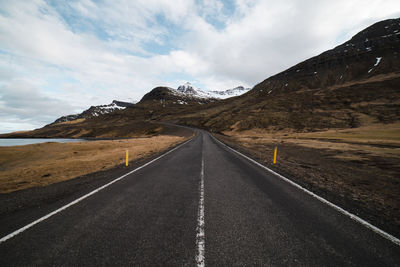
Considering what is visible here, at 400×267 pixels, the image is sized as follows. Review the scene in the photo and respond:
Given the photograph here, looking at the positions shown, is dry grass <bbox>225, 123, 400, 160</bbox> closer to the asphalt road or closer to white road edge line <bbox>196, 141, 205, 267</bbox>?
the asphalt road

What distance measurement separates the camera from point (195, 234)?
339 centimetres

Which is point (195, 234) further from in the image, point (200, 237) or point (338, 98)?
point (338, 98)

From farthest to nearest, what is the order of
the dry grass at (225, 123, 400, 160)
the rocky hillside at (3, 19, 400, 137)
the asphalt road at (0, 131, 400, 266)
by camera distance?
the rocky hillside at (3, 19, 400, 137) < the dry grass at (225, 123, 400, 160) < the asphalt road at (0, 131, 400, 266)

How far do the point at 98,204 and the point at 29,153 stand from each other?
28.5 meters

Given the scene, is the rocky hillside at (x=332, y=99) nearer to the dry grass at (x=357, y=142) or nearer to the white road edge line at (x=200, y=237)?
the dry grass at (x=357, y=142)

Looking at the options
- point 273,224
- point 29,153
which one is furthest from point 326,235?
point 29,153

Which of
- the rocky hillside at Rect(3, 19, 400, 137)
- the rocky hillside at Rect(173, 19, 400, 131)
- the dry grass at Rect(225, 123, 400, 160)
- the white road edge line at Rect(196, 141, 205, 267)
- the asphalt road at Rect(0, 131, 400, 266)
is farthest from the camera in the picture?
the rocky hillside at Rect(3, 19, 400, 137)

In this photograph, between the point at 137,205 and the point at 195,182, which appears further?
the point at 195,182

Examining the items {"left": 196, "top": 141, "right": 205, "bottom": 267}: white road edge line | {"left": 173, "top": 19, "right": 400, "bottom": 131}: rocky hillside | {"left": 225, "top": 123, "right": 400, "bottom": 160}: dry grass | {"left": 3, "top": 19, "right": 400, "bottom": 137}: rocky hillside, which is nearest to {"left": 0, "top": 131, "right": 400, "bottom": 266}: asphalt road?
{"left": 196, "top": 141, "right": 205, "bottom": 267}: white road edge line

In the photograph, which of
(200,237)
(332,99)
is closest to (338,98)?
(332,99)

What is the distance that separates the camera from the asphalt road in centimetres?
278

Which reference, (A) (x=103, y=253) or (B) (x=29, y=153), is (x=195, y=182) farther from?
(B) (x=29, y=153)

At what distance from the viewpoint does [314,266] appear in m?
2.65

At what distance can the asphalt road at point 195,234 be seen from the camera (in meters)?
2.78
